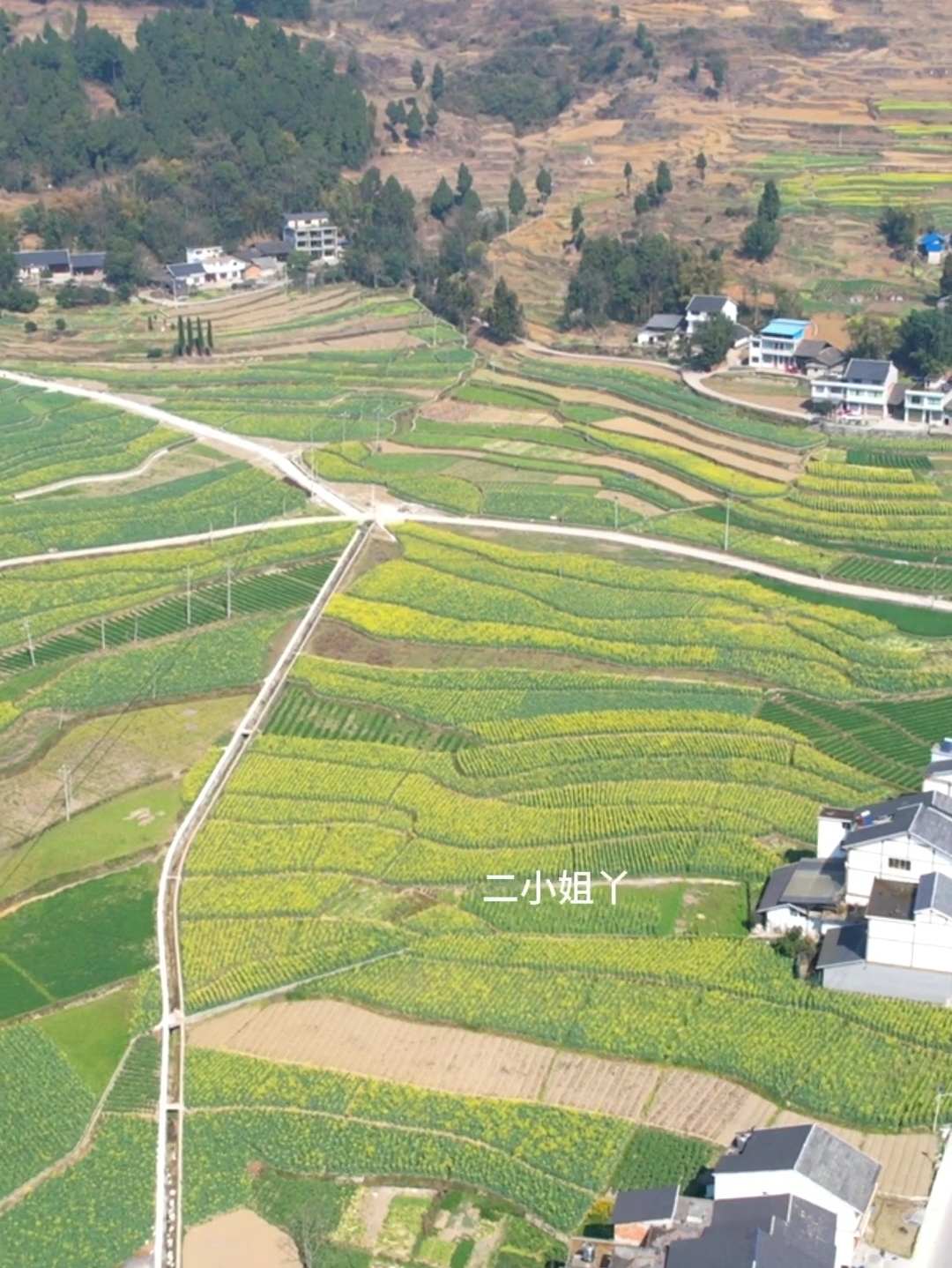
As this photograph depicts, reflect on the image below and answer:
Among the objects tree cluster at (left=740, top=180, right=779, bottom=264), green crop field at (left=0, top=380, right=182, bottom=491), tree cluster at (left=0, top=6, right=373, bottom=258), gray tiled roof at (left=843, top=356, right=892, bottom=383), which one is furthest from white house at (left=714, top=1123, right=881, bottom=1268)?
tree cluster at (left=0, top=6, right=373, bottom=258)

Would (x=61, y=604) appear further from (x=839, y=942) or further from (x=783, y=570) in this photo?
(x=839, y=942)

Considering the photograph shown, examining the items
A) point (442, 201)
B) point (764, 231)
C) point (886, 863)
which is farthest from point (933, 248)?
point (886, 863)

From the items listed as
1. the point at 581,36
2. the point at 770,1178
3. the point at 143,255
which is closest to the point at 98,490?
the point at 143,255

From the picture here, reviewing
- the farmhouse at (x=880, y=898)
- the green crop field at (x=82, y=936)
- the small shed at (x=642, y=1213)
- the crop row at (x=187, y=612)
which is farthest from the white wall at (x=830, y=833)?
the crop row at (x=187, y=612)

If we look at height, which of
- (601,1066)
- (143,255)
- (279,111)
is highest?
(279,111)

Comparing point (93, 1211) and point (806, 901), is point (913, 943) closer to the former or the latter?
point (806, 901)
